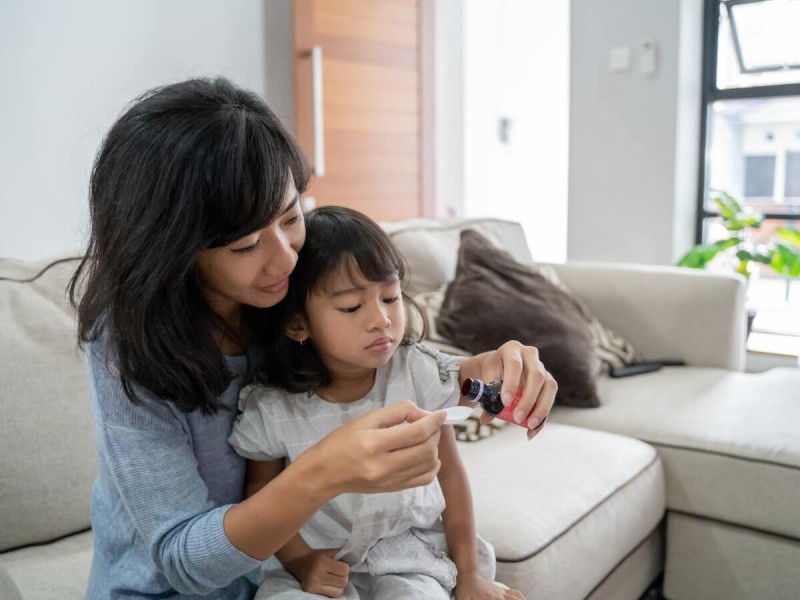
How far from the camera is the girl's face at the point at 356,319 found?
3.07 feet

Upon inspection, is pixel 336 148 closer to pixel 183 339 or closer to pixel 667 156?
pixel 667 156

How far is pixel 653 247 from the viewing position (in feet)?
11.1

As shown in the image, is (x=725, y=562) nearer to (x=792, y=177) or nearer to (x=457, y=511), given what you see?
(x=457, y=511)

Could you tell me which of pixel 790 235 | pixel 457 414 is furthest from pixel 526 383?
pixel 790 235

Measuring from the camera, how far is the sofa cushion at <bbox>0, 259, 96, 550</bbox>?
1151 mm

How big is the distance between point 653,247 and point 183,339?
2.89 meters

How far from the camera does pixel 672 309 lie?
7.28 ft

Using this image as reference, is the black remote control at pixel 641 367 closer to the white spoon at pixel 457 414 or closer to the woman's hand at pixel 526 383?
the woman's hand at pixel 526 383

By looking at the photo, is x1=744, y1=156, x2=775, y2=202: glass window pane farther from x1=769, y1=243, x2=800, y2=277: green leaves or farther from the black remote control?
the black remote control

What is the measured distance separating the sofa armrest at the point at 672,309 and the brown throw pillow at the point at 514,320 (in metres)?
0.35

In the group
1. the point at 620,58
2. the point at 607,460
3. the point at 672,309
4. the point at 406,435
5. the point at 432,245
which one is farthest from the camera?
the point at 620,58

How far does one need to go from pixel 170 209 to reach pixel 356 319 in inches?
10.8

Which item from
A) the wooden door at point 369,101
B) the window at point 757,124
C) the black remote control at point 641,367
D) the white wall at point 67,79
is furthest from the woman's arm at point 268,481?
the window at point 757,124

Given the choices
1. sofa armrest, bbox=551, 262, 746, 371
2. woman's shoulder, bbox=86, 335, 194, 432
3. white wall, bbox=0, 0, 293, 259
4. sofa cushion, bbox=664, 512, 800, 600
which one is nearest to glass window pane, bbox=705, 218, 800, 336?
sofa armrest, bbox=551, 262, 746, 371
